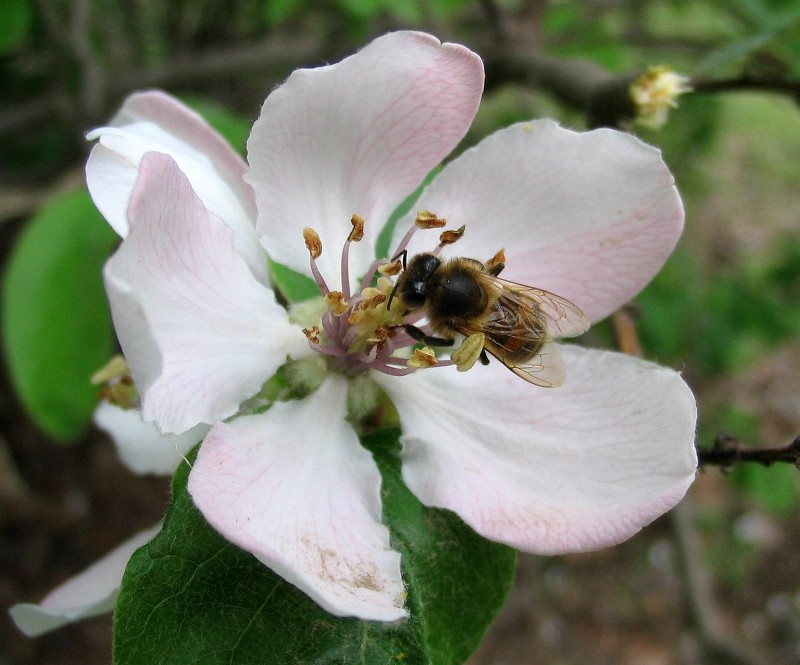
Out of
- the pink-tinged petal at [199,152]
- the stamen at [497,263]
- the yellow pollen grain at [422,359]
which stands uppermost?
the pink-tinged petal at [199,152]

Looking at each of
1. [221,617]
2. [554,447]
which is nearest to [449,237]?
[554,447]

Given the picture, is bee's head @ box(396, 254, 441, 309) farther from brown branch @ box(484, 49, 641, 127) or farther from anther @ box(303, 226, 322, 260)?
brown branch @ box(484, 49, 641, 127)

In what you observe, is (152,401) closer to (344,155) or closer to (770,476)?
(344,155)

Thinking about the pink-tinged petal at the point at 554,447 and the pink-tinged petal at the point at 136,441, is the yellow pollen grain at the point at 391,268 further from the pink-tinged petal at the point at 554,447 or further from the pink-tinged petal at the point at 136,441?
the pink-tinged petal at the point at 136,441

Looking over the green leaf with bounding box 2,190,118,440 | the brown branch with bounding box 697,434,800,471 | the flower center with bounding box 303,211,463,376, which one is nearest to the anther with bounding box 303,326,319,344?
the flower center with bounding box 303,211,463,376

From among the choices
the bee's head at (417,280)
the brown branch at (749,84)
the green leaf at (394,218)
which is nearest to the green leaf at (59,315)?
the green leaf at (394,218)

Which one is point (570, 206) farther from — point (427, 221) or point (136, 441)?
point (136, 441)
